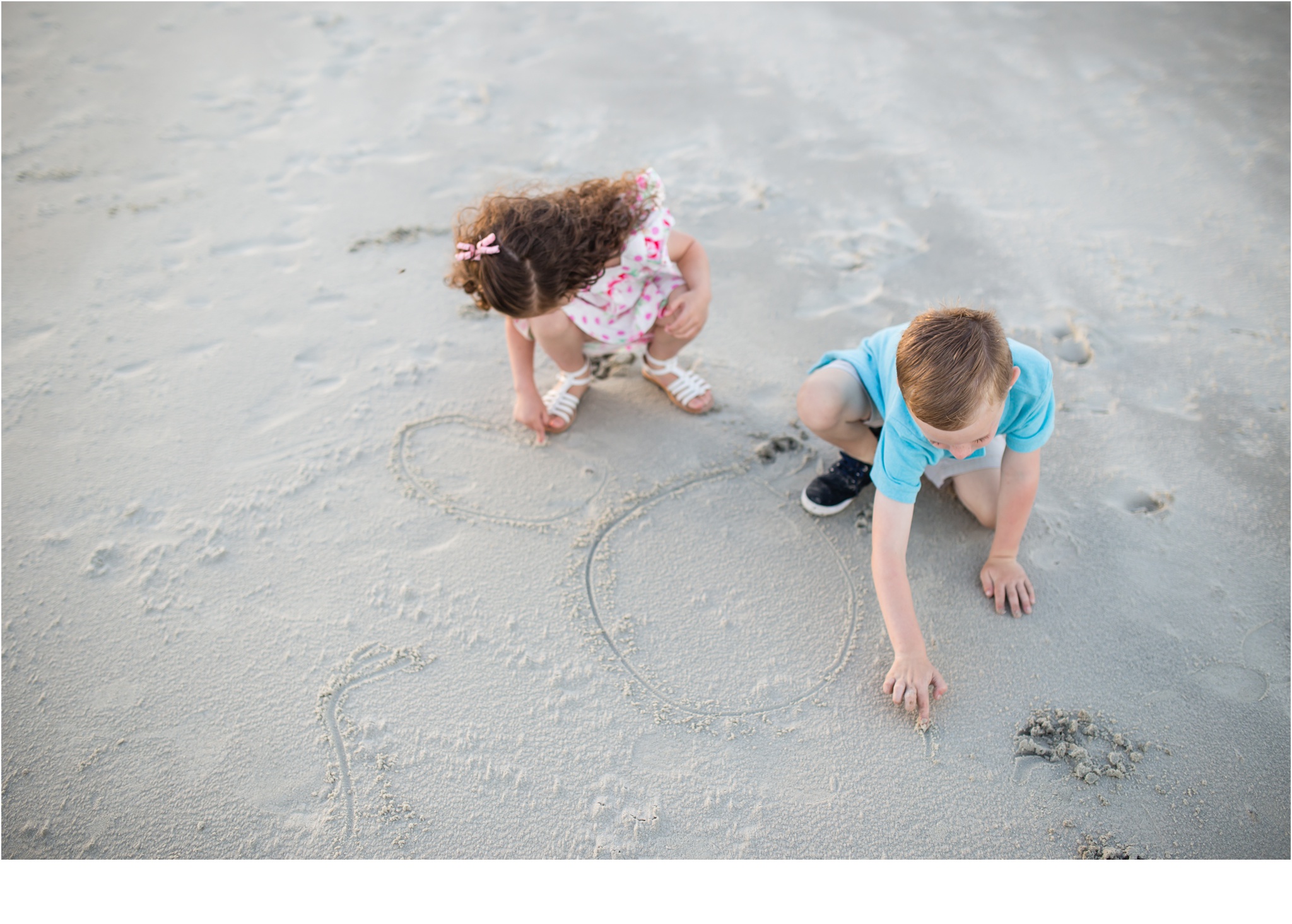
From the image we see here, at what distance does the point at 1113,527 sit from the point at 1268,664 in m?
0.42

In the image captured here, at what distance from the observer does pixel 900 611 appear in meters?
1.62

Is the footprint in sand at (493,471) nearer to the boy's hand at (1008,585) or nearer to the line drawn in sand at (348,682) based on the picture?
the line drawn in sand at (348,682)

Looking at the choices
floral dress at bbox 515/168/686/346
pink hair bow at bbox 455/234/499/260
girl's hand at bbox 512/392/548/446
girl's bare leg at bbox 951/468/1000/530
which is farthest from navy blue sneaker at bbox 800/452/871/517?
pink hair bow at bbox 455/234/499/260

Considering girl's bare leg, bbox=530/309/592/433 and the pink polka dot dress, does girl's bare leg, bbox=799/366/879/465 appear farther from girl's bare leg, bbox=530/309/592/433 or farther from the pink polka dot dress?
girl's bare leg, bbox=530/309/592/433

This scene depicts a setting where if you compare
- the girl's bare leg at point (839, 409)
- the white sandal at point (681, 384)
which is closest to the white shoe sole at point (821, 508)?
the girl's bare leg at point (839, 409)

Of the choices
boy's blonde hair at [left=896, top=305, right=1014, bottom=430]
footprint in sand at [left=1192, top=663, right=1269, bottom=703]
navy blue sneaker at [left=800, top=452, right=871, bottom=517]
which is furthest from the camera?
navy blue sneaker at [left=800, top=452, right=871, bottom=517]

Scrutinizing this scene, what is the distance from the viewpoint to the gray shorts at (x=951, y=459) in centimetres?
185

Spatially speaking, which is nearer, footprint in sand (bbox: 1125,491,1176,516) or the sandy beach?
the sandy beach

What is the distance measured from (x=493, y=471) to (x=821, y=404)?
87 centimetres

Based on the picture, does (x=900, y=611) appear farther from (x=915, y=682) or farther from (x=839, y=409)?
(x=839, y=409)

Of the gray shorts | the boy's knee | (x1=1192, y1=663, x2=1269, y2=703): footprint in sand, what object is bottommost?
(x1=1192, y1=663, x2=1269, y2=703): footprint in sand

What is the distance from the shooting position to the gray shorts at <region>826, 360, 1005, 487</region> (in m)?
1.85

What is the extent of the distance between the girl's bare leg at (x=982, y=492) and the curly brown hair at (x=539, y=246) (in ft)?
3.36

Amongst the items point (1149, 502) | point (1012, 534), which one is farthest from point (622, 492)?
point (1149, 502)
